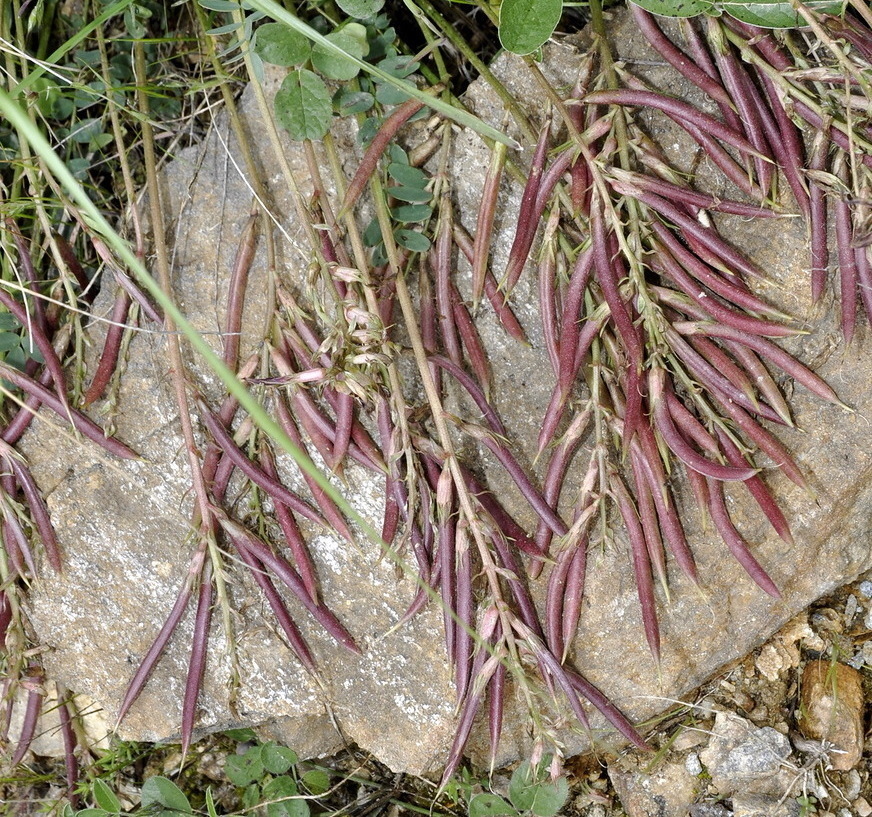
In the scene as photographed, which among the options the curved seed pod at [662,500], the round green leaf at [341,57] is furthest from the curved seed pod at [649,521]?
the round green leaf at [341,57]

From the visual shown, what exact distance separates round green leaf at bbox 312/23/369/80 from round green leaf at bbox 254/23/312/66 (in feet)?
0.10

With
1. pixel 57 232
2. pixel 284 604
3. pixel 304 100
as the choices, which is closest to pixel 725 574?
pixel 284 604

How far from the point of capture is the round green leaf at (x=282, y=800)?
2.06 meters

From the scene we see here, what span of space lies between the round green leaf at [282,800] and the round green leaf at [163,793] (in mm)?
200

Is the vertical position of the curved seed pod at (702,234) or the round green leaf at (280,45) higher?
the round green leaf at (280,45)

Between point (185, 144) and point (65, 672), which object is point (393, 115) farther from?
point (65, 672)

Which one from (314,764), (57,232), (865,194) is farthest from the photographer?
(314,764)

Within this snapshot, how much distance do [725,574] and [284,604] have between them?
3.36 feet

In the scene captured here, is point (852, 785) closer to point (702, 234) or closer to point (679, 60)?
point (702, 234)

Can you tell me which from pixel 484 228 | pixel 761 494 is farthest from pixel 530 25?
pixel 761 494

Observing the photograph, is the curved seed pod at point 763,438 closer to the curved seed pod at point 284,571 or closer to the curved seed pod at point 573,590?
the curved seed pod at point 573,590

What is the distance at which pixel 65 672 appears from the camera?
2.12 meters

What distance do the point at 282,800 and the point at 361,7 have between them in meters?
1.84

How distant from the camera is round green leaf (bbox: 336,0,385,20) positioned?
1.76 m
